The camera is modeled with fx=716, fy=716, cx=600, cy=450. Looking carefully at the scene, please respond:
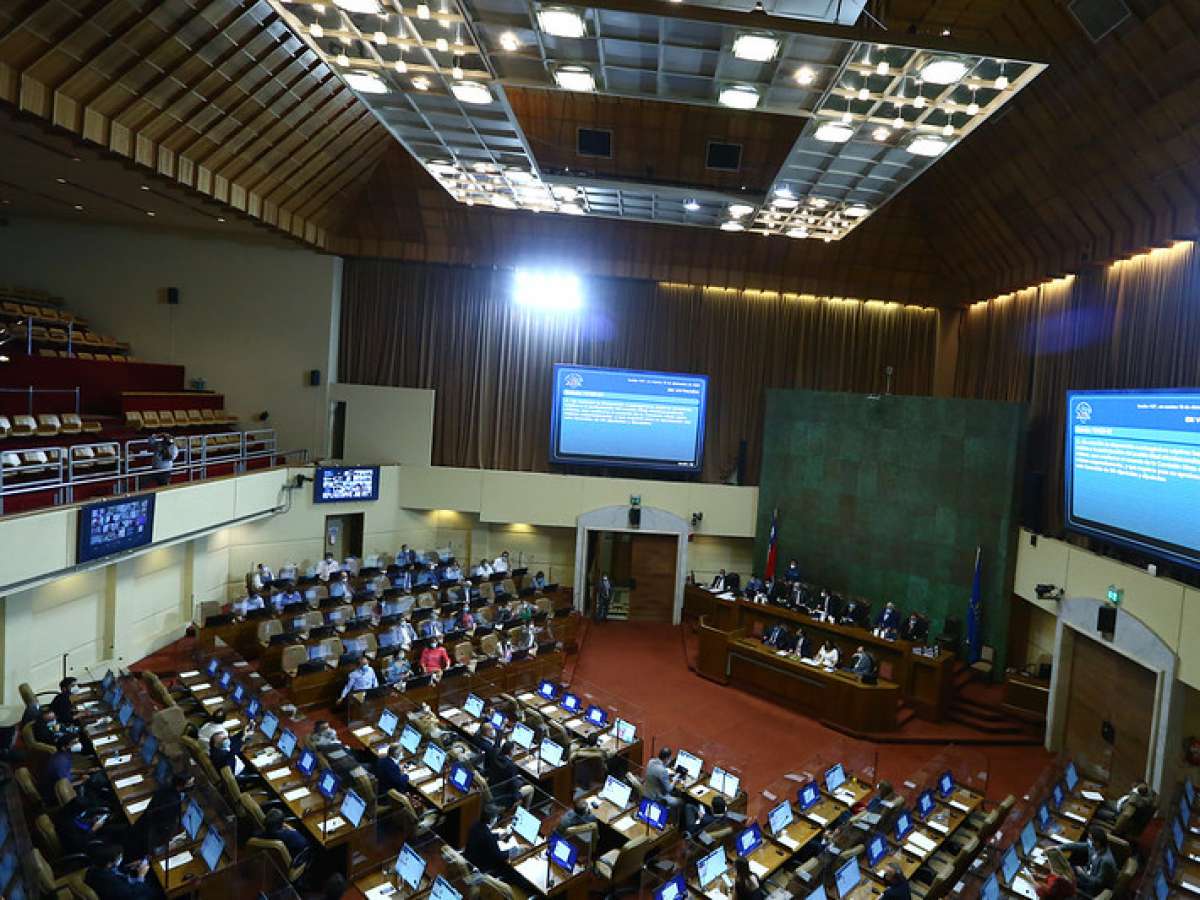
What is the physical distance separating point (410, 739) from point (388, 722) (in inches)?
24.3

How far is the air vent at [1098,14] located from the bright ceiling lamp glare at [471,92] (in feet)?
24.4

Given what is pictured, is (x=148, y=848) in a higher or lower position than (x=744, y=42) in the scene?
lower

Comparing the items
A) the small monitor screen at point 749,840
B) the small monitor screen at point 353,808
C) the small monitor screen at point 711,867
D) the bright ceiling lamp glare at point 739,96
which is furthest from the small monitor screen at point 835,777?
the bright ceiling lamp glare at point 739,96

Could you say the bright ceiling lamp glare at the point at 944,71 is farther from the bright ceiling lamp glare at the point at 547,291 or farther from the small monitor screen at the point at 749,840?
the bright ceiling lamp glare at the point at 547,291

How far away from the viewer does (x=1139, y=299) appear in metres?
11.2

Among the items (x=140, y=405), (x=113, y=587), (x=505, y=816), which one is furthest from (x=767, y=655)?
Answer: (x=140, y=405)

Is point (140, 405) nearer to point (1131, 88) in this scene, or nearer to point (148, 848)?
point (148, 848)

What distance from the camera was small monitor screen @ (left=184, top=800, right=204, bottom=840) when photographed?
6.45 meters

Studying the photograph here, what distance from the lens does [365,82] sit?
29.1ft

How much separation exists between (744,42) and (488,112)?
12.6ft

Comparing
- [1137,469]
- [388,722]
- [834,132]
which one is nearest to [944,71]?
[834,132]

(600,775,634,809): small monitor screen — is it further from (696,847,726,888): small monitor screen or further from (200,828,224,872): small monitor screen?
(200,828,224,872): small monitor screen

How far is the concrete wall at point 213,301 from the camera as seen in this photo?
52.2 feet

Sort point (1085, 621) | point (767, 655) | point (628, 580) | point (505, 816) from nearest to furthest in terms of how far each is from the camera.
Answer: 1. point (505, 816)
2. point (1085, 621)
3. point (767, 655)
4. point (628, 580)
